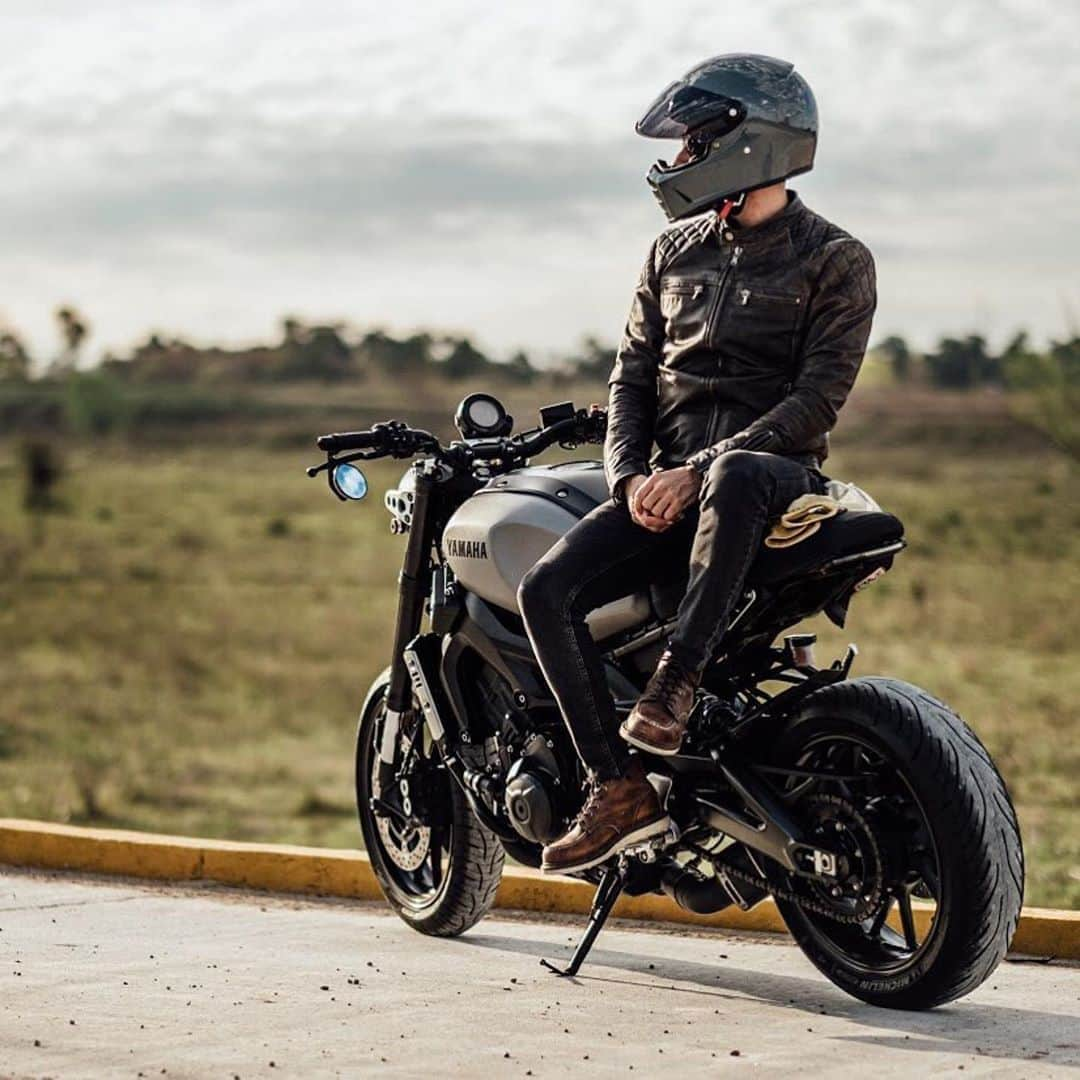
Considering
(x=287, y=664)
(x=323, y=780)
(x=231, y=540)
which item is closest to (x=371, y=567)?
(x=231, y=540)

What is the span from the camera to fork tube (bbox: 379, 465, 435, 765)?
702cm

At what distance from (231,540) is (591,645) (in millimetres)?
53152

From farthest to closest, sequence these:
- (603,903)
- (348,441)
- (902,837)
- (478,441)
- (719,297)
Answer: (478,441) → (348,441) → (603,903) → (719,297) → (902,837)

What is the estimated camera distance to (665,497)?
580 cm

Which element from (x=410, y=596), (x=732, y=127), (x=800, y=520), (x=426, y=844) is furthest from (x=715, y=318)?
(x=426, y=844)

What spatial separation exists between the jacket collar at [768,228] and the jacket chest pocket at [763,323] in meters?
0.12

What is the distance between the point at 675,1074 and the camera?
5.03m

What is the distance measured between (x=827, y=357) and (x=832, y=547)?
2.06 feet

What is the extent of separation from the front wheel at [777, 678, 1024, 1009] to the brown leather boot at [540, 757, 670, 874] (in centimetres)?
40

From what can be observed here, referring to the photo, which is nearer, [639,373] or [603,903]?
[603,903]

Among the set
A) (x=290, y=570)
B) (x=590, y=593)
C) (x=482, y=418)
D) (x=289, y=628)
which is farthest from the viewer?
(x=290, y=570)

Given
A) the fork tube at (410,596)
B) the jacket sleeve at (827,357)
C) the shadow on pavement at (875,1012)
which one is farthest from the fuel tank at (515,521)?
the shadow on pavement at (875,1012)

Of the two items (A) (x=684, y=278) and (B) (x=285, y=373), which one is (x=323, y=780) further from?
(B) (x=285, y=373)

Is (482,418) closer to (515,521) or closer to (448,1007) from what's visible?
(515,521)
